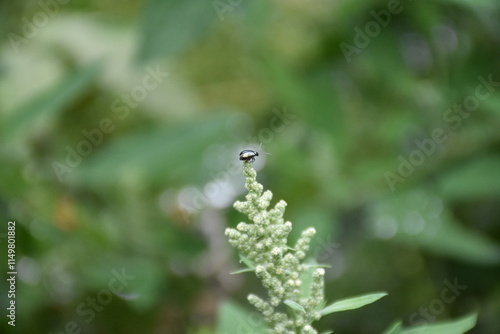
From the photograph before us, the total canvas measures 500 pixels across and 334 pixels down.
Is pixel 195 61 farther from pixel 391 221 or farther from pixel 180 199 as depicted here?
pixel 391 221

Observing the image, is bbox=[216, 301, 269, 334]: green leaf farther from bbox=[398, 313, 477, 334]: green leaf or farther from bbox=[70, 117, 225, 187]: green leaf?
bbox=[70, 117, 225, 187]: green leaf

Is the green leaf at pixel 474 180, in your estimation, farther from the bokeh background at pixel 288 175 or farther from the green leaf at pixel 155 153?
the green leaf at pixel 155 153
